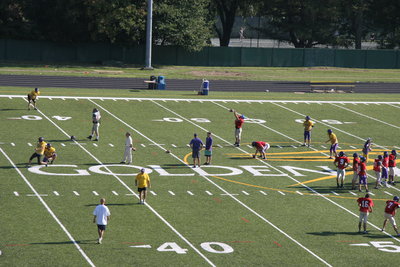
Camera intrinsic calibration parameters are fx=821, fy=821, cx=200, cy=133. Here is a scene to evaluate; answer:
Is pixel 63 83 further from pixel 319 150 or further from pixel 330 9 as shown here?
pixel 330 9

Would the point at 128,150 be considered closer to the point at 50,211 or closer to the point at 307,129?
the point at 50,211

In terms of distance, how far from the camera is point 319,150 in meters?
45.8

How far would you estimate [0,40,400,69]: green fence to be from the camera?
85.6 metres

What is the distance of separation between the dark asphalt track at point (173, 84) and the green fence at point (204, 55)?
15248 millimetres

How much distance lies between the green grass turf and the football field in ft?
60.4

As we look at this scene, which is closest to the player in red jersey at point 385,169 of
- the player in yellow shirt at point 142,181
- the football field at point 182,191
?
the football field at point 182,191

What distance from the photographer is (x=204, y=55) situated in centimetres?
8925

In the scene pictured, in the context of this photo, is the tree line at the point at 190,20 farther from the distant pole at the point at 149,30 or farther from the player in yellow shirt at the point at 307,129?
the player in yellow shirt at the point at 307,129

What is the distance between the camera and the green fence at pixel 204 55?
8556cm

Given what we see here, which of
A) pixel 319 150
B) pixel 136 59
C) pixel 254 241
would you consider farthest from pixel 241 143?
pixel 136 59

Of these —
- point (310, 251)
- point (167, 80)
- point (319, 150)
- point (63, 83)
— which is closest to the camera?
point (310, 251)

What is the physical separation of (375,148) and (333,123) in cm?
710

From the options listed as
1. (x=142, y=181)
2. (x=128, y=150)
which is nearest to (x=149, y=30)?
(x=128, y=150)

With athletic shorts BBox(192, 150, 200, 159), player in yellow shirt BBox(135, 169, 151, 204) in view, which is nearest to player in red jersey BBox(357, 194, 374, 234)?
player in yellow shirt BBox(135, 169, 151, 204)
